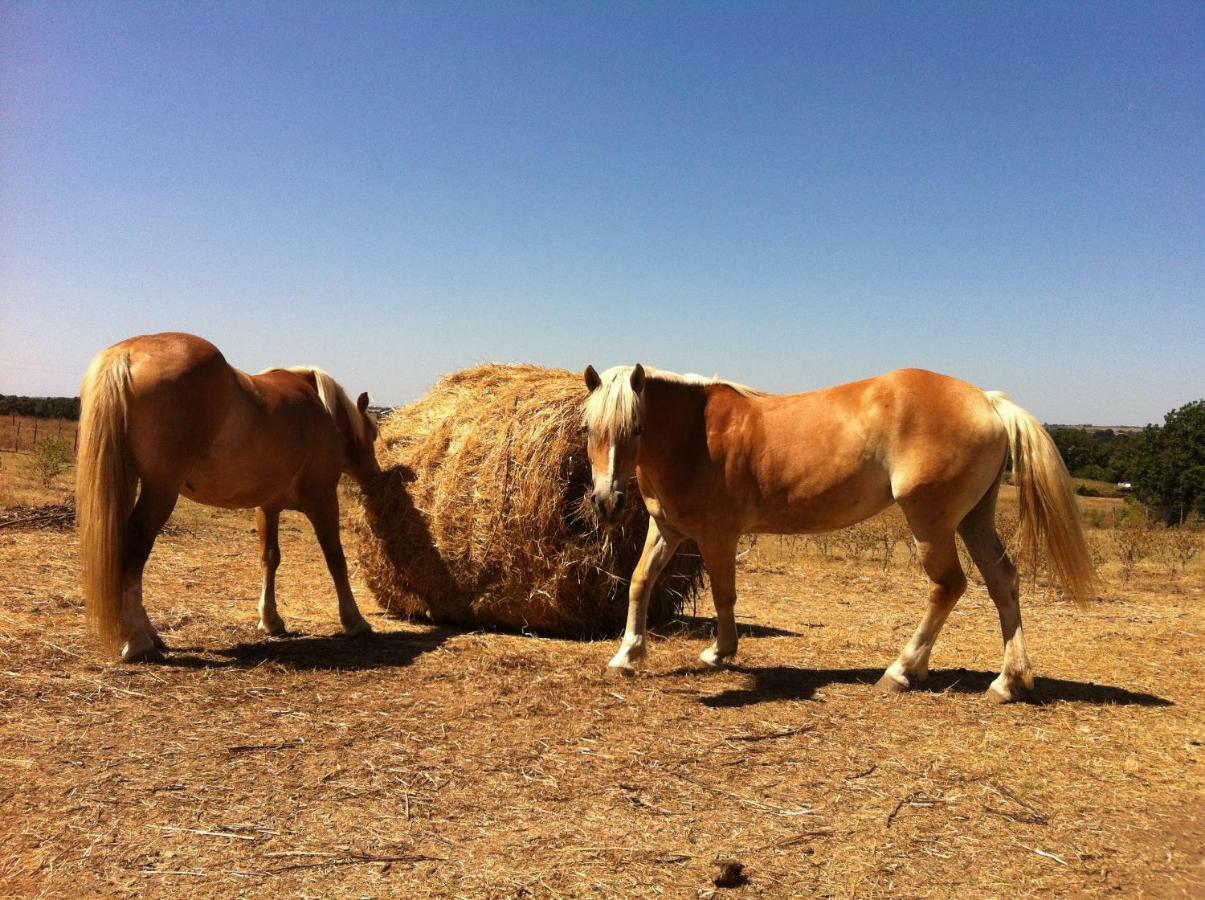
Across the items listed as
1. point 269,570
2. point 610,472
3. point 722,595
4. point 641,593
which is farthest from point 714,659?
point 269,570

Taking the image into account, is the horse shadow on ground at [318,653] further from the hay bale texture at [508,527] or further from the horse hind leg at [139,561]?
the hay bale texture at [508,527]

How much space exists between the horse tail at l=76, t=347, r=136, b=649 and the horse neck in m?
3.13

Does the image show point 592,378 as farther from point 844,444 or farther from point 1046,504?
point 1046,504

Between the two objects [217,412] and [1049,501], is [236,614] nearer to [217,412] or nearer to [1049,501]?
[217,412]

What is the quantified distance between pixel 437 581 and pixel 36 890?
401cm

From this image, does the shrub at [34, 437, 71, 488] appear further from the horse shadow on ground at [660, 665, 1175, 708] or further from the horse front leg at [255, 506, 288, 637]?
the horse shadow on ground at [660, 665, 1175, 708]

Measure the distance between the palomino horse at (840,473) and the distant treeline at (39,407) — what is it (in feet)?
163

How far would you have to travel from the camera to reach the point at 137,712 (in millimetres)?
3988

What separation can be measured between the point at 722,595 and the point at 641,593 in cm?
53

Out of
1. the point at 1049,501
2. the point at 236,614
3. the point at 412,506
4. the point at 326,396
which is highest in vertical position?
the point at 326,396

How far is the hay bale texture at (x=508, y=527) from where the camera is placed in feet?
19.3

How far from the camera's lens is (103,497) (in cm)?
462

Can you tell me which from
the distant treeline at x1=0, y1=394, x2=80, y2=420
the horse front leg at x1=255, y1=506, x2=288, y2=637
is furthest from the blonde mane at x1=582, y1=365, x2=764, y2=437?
the distant treeline at x1=0, y1=394, x2=80, y2=420

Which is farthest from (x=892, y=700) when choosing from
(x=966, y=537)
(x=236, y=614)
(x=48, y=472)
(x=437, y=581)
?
(x=48, y=472)
